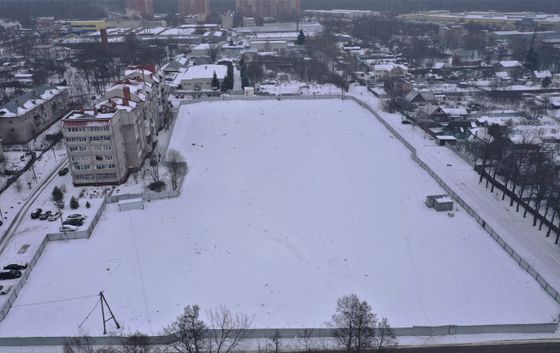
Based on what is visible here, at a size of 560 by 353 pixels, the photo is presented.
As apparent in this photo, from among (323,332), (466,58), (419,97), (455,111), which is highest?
(466,58)

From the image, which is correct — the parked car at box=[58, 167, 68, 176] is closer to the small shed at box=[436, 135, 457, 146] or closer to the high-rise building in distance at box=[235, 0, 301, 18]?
the small shed at box=[436, 135, 457, 146]

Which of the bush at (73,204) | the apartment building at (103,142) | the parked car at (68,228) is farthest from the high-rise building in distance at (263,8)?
the parked car at (68,228)

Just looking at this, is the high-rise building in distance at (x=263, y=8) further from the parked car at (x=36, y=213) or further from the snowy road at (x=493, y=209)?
the parked car at (x=36, y=213)

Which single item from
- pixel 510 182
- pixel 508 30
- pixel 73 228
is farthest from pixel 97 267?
pixel 508 30

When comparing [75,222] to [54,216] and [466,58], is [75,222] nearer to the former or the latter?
[54,216]

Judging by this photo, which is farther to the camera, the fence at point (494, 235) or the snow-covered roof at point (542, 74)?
the snow-covered roof at point (542, 74)

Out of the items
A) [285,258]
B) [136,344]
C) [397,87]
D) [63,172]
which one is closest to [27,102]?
[63,172]

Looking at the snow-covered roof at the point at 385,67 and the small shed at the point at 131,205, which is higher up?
the snow-covered roof at the point at 385,67

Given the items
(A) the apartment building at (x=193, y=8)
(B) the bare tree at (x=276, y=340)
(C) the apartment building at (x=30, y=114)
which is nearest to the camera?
(B) the bare tree at (x=276, y=340)
